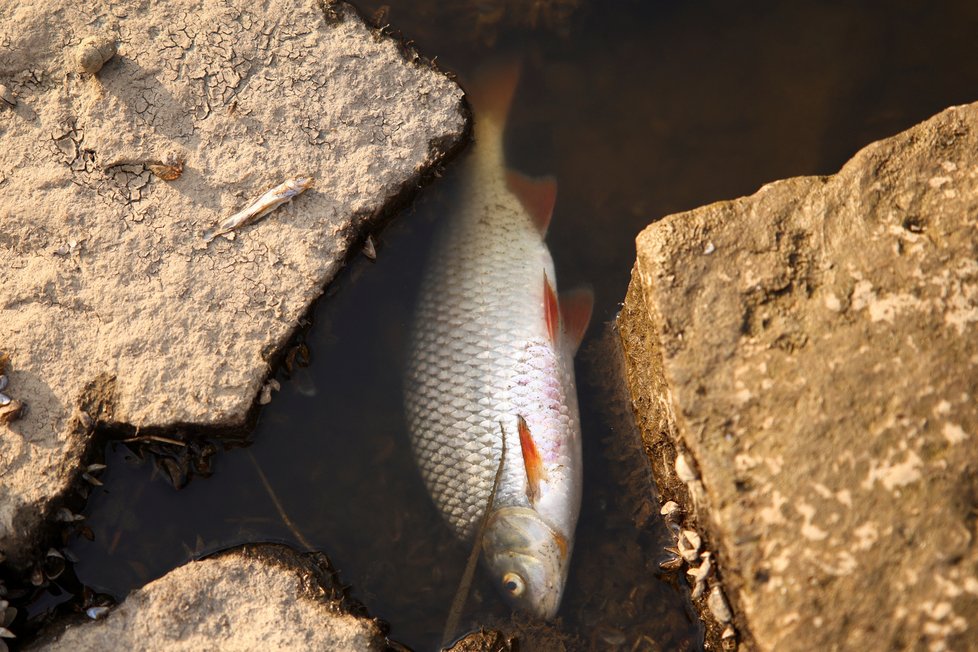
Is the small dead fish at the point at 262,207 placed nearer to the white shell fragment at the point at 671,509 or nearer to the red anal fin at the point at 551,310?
the red anal fin at the point at 551,310

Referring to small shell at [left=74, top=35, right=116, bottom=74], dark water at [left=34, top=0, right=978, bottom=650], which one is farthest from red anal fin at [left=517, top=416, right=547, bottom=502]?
small shell at [left=74, top=35, right=116, bottom=74]

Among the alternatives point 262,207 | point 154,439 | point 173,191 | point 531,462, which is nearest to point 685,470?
point 531,462

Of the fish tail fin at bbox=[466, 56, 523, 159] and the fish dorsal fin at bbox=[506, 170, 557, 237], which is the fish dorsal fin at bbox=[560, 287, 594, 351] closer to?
the fish dorsal fin at bbox=[506, 170, 557, 237]

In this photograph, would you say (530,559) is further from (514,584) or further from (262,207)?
(262,207)

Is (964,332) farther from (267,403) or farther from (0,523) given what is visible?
(0,523)

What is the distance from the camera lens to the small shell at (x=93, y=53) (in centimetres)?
302

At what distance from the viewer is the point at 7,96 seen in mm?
3104

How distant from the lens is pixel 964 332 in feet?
7.50

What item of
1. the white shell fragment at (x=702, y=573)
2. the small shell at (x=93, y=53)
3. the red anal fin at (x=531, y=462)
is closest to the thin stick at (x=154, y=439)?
the red anal fin at (x=531, y=462)

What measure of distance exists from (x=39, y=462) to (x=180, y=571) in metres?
0.70

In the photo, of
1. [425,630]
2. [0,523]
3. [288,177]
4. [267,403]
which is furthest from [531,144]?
[0,523]

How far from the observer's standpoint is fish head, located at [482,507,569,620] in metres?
3.20

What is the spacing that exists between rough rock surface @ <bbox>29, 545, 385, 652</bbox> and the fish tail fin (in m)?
2.19

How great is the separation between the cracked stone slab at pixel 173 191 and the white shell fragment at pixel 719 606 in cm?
196
